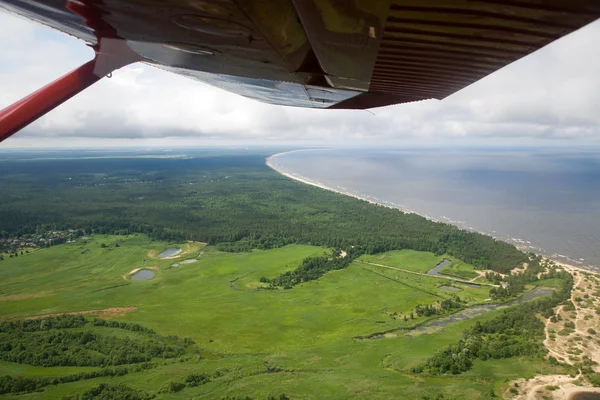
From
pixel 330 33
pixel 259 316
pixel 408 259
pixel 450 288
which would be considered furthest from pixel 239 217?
pixel 330 33

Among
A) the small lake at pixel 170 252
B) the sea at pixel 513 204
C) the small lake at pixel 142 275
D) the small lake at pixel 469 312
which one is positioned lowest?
the small lake at pixel 142 275

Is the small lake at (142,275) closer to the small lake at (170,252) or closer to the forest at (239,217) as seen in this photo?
the small lake at (170,252)

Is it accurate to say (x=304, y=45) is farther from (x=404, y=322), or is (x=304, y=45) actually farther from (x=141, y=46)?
(x=404, y=322)

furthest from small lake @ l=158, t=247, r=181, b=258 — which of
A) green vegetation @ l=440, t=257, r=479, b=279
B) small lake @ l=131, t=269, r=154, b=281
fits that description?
green vegetation @ l=440, t=257, r=479, b=279

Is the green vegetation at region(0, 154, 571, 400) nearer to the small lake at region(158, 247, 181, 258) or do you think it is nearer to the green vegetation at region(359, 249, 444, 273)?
the green vegetation at region(359, 249, 444, 273)

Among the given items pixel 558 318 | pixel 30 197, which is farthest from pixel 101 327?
pixel 30 197

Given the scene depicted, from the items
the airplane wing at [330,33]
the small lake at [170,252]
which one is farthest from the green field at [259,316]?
the airplane wing at [330,33]
